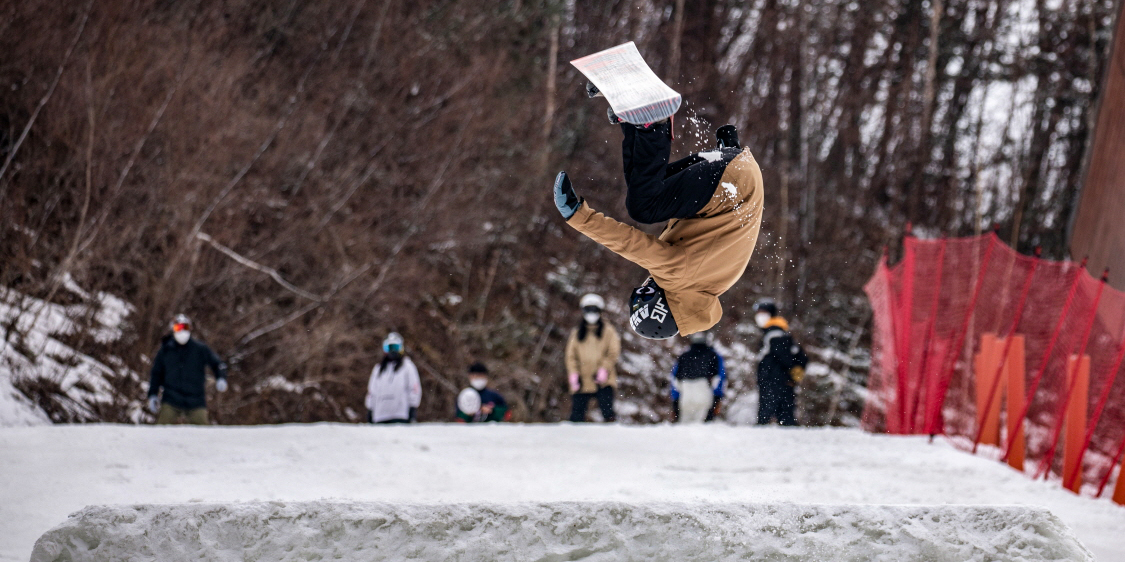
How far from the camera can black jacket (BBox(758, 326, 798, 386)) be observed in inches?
391

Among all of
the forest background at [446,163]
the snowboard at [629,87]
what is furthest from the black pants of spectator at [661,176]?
the forest background at [446,163]

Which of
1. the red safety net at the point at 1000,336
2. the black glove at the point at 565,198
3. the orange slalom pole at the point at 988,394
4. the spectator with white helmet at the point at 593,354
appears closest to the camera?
the black glove at the point at 565,198

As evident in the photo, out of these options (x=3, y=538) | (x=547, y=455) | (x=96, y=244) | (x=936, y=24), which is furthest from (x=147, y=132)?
(x=936, y=24)

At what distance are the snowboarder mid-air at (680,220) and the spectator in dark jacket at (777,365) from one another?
4.20 m

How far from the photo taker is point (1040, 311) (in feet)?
29.3

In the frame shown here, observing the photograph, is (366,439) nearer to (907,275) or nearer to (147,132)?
(907,275)

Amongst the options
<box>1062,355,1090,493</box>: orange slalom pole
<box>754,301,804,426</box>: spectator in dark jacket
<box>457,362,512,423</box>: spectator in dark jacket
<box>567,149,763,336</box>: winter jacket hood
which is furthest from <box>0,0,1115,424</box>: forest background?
<box>1062,355,1090,493</box>: orange slalom pole

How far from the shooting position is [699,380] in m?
10.9

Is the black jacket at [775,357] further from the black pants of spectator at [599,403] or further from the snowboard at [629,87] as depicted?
the snowboard at [629,87]

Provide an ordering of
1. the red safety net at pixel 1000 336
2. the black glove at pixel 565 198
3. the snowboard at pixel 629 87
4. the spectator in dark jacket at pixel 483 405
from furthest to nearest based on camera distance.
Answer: the spectator in dark jacket at pixel 483 405 → the red safety net at pixel 1000 336 → the black glove at pixel 565 198 → the snowboard at pixel 629 87

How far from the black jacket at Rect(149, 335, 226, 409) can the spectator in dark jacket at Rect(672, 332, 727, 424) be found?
16.9ft

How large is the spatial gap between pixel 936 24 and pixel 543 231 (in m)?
13.4

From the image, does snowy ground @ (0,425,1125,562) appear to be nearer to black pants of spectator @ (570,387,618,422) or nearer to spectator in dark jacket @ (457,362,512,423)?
black pants of spectator @ (570,387,618,422)

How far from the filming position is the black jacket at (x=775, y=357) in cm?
994
